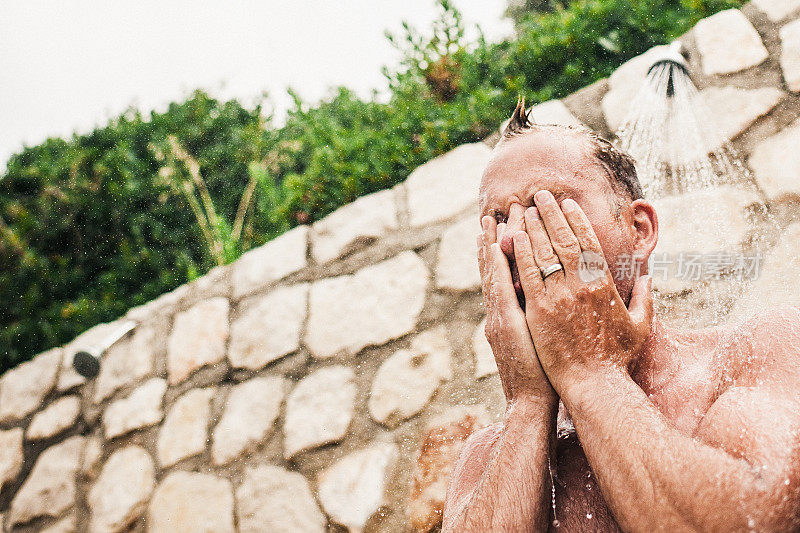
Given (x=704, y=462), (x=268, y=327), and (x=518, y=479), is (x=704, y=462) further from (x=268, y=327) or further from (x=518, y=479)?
(x=268, y=327)

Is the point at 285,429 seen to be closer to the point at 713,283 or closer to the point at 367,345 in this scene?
the point at 367,345

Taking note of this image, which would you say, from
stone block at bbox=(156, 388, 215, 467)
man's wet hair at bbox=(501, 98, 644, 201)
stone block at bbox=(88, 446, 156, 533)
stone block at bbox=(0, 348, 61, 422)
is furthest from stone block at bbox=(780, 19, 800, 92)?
stone block at bbox=(0, 348, 61, 422)

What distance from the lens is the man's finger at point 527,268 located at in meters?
1.42

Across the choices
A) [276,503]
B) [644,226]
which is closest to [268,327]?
[276,503]

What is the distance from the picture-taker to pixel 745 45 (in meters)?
2.61

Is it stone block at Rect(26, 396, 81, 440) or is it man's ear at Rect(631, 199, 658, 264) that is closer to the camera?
man's ear at Rect(631, 199, 658, 264)

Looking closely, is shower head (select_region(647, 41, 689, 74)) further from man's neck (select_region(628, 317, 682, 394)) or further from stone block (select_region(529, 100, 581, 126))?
man's neck (select_region(628, 317, 682, 394))

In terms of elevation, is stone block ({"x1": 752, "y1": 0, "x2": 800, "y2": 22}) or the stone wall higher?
stone block ({"x1": 752, "y1": 0, "x2": 800, "y2": 22})

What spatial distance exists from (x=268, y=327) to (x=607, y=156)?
232 cm

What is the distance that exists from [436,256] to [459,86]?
1.81 meters

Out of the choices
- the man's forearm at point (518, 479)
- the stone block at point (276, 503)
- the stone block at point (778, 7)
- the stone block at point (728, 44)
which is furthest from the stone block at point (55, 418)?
the stone block at point (778, 7)

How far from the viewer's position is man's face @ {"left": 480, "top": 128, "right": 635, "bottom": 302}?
1.52 metres

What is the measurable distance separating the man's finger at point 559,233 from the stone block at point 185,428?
8.58 ft

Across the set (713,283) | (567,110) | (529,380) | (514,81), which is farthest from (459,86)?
(529,380)
